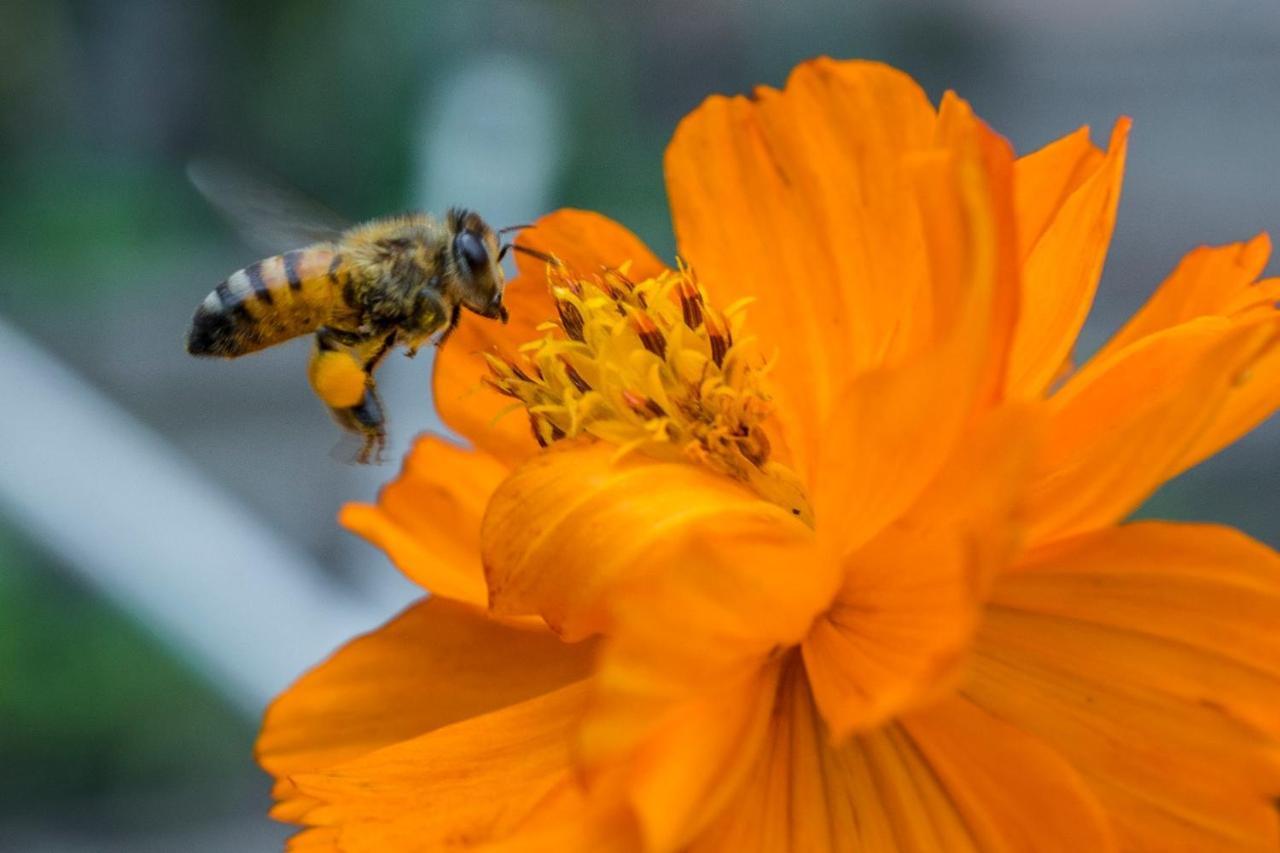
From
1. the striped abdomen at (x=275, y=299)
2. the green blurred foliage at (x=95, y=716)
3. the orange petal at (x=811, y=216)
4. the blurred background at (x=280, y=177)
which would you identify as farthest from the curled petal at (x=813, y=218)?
the green blurred foliage at (x=95, y=716)

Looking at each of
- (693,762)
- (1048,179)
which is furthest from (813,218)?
(693,762)

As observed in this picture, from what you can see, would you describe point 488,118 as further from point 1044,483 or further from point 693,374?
point 1044,483

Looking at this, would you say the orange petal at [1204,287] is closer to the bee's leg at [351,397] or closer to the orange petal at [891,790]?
the orange petal at [891,790]

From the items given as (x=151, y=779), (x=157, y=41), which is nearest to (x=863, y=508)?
(x=151, y=779)

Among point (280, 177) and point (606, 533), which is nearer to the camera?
point (606, 533)

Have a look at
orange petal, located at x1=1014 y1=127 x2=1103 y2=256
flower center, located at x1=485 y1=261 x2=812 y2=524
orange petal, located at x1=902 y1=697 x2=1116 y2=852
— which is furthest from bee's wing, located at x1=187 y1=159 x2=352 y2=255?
orange petal, located at x1=902 y1=697 x2=1116 y2=852

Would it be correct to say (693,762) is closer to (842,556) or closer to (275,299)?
(842,556)
